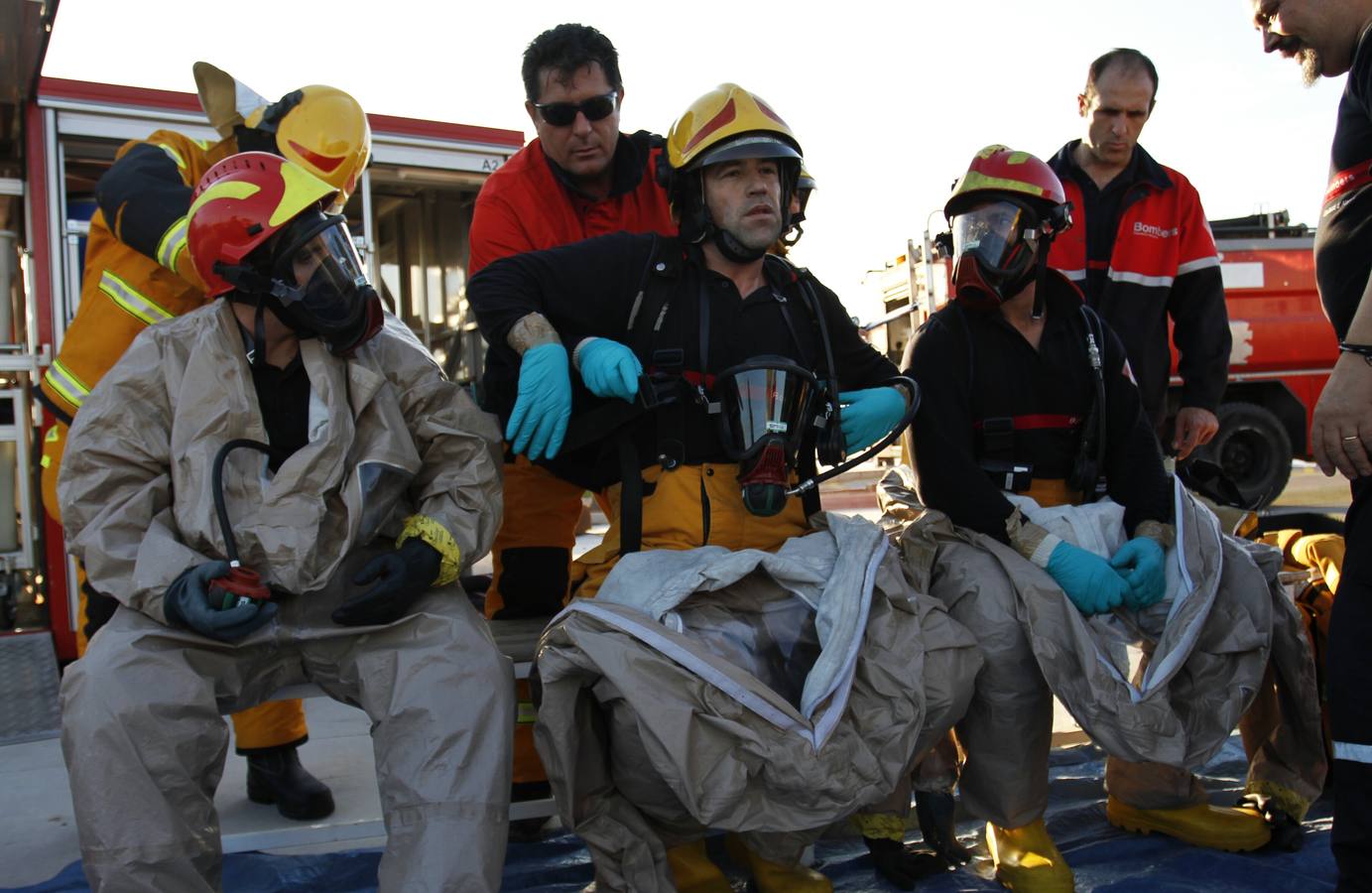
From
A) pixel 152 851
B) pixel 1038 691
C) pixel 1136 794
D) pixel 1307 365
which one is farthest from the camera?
pixel 1307 365

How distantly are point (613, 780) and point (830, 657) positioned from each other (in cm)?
54

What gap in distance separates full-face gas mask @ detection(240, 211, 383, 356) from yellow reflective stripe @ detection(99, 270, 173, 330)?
0.72m

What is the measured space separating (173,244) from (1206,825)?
2917 millimetres

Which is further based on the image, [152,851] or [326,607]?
[326,607]

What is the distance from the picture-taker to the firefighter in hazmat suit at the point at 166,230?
115 inches

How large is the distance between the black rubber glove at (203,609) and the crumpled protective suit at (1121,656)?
4.92 feet

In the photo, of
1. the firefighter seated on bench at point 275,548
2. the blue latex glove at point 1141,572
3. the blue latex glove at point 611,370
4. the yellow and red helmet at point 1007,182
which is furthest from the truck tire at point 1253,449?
the firefighter seated on bench at point 275,548

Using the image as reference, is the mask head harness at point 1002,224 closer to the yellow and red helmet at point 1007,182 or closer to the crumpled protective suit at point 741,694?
the yellow and red helmet at point 1007,182

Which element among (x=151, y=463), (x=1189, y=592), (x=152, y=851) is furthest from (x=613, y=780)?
(x=1189, y=592)

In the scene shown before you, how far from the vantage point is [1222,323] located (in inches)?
153

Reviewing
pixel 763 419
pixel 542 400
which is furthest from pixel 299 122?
pixel 763 419

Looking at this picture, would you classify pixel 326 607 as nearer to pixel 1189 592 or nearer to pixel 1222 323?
pixel 1189 592

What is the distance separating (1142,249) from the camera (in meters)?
3.78

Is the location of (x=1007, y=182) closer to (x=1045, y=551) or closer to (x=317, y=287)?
(x=1045, y=551)
